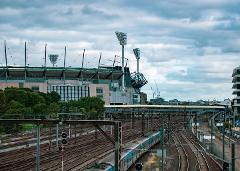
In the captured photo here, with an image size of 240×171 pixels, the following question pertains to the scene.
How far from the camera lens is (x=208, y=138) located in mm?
92438

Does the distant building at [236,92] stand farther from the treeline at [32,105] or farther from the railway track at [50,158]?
the railway track at [50,158]

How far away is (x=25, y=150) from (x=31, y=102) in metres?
55.6

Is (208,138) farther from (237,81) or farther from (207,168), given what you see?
(237,81)

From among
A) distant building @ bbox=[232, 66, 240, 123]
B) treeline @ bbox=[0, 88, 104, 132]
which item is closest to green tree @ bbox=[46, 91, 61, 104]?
treeline @ bbox=[0, 88, 104, 132]

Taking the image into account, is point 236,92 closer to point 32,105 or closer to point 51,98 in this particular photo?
point 51,98

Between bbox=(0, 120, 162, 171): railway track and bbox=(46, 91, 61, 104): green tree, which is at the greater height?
bbox=(46, 91, 61, 104): green tree

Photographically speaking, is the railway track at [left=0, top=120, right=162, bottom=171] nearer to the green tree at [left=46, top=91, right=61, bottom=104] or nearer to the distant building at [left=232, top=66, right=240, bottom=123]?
the green tree at [left=46, top=91, right=61, bottom=104]

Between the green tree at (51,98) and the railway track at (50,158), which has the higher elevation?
→ the green tree at (51,98)

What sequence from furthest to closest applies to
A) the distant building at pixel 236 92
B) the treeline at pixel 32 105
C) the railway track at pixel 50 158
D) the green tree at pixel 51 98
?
the distant building at pixel 236 92
the green tree at pixel 51 98
the treeline at pixel 32 105
the railway track at pixel 50 158

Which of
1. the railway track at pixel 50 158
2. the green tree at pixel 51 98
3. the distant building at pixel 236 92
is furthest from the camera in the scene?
the distant building at pixel 236 92

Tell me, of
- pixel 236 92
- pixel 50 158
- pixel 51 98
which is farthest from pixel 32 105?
pixel 236 92

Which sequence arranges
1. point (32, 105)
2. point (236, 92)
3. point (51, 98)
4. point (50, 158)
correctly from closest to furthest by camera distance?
point (50, 158)
point (32, 105)
point (51, 98)
point (236, 92)

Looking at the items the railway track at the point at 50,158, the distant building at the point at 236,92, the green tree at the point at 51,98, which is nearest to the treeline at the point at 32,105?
the green tree at the point at 51,98

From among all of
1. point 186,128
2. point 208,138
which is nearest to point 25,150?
point 208,138
